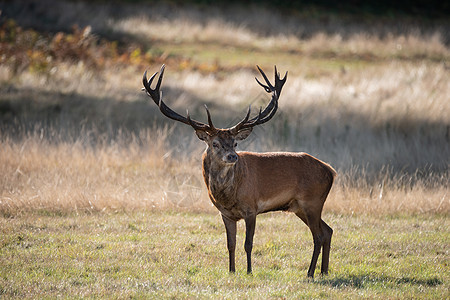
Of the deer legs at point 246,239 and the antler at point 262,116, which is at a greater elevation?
the antler at point 262,116

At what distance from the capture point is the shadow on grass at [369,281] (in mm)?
7365

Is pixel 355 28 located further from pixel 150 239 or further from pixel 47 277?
pixel 47 277

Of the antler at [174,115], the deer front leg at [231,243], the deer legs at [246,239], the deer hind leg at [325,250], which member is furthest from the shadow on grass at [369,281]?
the antler at [174,115]

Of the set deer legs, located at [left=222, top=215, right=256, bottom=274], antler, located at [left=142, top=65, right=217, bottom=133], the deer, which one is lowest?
deer legs, located at [left=222, top=215, right=256, bottom=274]

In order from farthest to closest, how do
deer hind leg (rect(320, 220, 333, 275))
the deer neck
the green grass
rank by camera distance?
deer hind leg (rect(320, 220, 333, 275))
the deer neck
the green grass

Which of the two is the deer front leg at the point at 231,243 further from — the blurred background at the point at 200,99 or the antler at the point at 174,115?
the blurred background at the point at 200,99

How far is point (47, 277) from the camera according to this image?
736cm

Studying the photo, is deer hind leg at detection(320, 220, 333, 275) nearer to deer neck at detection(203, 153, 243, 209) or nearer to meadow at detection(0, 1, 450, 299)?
meadow at detection(0, 1, 450, 299)

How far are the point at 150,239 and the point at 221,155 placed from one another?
7.98 ft

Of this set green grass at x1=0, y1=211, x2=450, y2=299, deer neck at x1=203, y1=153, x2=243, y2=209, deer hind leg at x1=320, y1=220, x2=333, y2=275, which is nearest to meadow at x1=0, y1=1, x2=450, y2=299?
green grass at x1=0, y1=211, x2=450, y2=299

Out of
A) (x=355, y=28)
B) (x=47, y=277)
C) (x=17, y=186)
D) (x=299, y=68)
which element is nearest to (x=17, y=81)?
(x=17, y=186)

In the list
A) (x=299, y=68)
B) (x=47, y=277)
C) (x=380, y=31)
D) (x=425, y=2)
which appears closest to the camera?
(x=47, y=277)

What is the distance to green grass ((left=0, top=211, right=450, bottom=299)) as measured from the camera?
7.05m

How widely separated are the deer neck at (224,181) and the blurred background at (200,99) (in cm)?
361
